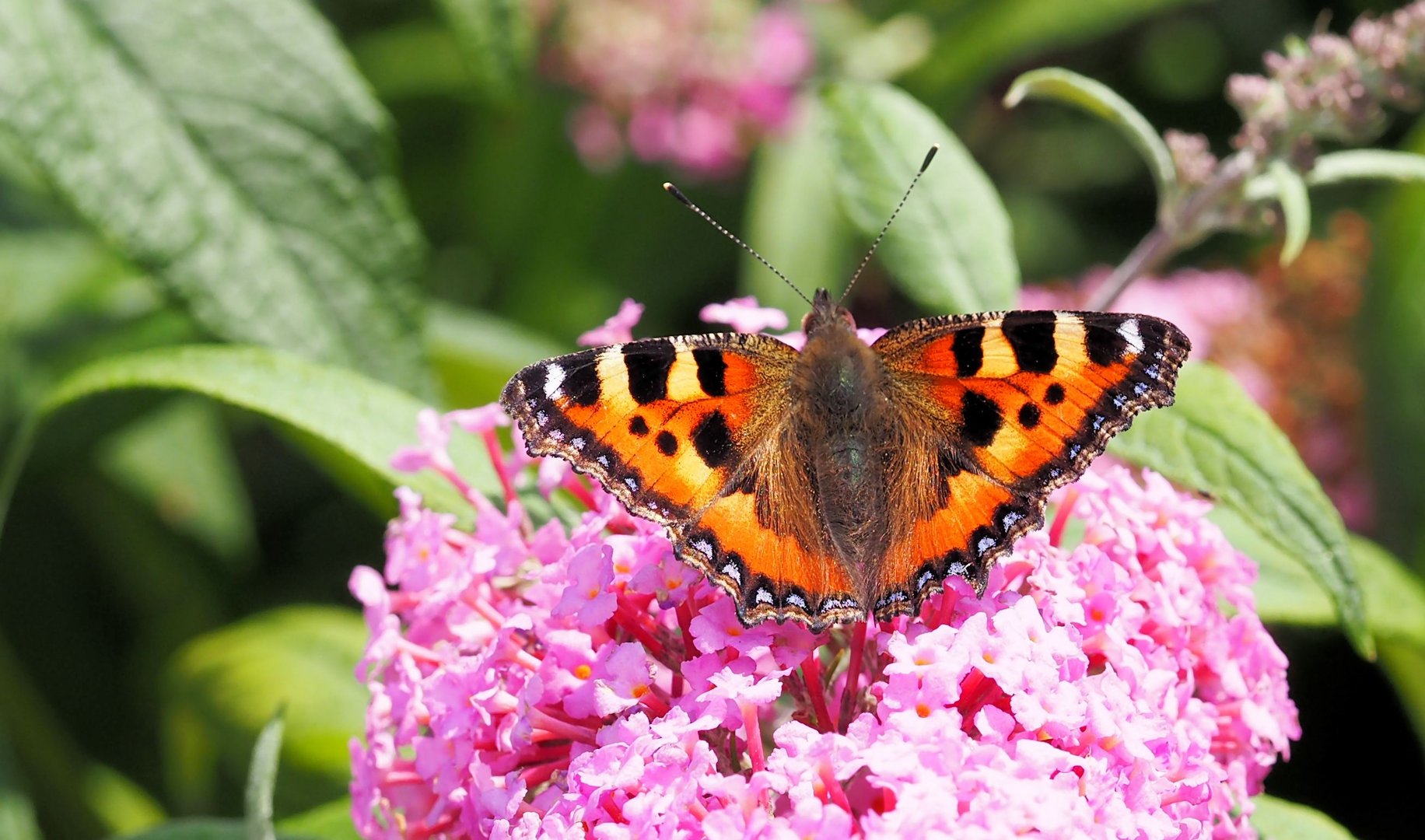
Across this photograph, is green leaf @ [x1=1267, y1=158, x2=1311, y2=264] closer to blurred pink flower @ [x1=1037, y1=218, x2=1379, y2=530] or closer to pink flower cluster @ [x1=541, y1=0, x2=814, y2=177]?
blurred pink flower @ [x1=1037, y1=218, x2=1379, y2=530]

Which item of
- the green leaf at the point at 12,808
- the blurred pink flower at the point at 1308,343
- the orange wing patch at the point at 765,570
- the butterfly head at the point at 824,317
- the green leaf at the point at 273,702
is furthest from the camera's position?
the blurred pink flower at the point at 1308,343

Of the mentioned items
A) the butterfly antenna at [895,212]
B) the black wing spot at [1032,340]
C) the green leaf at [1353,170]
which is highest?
the green leaf at [1353,170]

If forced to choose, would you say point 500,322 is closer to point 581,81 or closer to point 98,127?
point 581,81

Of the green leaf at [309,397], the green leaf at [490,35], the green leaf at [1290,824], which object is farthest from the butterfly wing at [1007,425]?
the green leaf at [490,35]

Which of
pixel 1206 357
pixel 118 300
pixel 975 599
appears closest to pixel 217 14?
pixel 118 300

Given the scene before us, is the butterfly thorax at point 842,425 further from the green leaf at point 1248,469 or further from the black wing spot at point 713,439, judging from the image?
the green leaf at point 1248,469

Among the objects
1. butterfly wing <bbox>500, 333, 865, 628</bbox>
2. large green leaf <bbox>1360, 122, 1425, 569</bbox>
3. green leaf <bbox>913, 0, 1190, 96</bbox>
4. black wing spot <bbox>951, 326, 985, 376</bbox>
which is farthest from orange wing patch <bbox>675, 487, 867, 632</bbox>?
green leaf <bbox>913, 0, 1190, 96</bbox>
